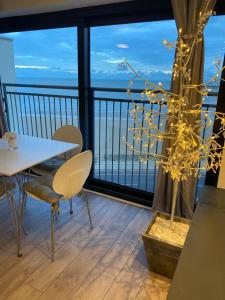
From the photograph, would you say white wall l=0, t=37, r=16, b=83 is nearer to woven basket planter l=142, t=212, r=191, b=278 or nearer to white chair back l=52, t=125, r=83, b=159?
white chair back l=52, t=125, r=83, b=159

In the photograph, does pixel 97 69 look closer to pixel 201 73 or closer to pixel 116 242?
pixel 201 73

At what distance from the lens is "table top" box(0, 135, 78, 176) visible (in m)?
1.64

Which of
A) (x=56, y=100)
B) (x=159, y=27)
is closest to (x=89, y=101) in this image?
(x=56, y=100)

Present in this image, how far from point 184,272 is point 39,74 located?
3819 mm

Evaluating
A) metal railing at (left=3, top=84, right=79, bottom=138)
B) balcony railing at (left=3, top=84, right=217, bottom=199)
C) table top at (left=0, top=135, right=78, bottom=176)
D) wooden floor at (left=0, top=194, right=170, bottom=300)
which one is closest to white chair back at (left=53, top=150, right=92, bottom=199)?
table top at (left=0, top=135, right=78, bottom=176)

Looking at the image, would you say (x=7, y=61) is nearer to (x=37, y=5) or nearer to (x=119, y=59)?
(x=37, y=5)

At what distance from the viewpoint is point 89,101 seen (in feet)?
8.92

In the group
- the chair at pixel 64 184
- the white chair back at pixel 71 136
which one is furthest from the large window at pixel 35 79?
the chair at pixel 64 184

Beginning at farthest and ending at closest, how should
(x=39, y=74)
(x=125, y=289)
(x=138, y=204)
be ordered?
(x=39, y=74) → (x=138, y=204) → (x=125, y=289)

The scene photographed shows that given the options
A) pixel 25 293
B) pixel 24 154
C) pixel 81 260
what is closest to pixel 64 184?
pixel 24 154

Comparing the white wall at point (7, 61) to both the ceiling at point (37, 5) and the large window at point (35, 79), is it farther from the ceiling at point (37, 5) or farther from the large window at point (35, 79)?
the ceiling at point (37, 5)

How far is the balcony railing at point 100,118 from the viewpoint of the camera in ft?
8.90

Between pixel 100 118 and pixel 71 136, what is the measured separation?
697mm

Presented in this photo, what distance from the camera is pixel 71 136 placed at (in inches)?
97.6
